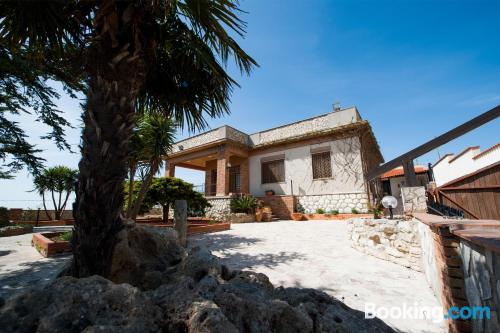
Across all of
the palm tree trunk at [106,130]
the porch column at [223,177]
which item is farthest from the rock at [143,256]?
the porch column at [223,177]

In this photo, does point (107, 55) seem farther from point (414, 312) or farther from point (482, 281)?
point (414, 312)

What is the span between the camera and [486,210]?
278 inches

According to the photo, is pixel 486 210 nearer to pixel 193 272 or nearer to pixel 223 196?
pixel 193 272

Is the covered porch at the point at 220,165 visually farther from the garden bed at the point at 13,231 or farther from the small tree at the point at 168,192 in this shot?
the garden bed at the point at 13,231

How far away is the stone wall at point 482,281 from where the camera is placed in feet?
4.73

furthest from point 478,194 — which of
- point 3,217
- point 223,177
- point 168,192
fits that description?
point 3,217

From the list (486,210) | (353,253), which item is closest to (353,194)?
(486,210)

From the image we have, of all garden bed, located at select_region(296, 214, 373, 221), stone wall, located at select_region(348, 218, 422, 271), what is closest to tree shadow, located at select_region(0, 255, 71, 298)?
stone wall, located at select_region(348, 218, 422, 271)

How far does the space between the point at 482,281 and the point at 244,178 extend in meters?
13.3

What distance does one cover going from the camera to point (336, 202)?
37.2 ft

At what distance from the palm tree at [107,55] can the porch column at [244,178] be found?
1173 centimetres

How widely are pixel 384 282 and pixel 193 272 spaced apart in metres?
3.06

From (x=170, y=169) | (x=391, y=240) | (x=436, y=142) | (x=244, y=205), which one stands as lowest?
(x=391, y=240)

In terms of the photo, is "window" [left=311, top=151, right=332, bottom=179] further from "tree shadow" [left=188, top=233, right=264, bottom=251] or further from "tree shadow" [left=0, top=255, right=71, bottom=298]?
"tree shadow" [left=0, top=255, right=71, bottom=298]
